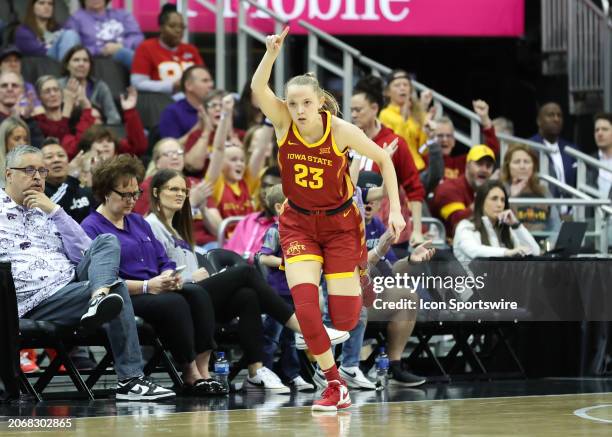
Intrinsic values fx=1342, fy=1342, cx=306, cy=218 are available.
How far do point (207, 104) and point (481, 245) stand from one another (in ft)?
9.02

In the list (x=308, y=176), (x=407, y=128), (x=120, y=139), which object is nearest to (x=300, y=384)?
(x=308, y=176)

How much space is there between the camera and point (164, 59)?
1245 centimetres

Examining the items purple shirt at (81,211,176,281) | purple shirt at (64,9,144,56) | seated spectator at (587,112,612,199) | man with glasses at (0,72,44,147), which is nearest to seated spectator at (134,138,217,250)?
man with glasses at (0,72,44,147)

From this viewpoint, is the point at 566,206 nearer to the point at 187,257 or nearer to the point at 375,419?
the point at 187,257

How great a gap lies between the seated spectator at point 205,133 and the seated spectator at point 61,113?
85cm

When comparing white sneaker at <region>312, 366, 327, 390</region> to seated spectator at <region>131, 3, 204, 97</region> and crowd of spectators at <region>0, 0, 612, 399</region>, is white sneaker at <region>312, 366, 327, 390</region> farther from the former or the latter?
seated spectator at <region>131, 3, 204, 97</region>

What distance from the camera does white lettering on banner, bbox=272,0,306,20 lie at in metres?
13.9

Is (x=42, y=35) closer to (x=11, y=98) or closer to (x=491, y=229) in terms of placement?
(x=11, y=98)

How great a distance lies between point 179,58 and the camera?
1255 cm

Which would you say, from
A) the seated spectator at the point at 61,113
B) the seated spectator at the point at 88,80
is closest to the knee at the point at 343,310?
the seated spectator at the point at 61,113

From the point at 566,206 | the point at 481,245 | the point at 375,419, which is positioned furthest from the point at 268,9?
the point at 375,419

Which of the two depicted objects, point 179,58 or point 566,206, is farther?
point 179,58

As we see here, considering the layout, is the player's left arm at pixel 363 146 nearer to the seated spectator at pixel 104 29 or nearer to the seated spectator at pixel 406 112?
the seated spectator at pixel 406 112

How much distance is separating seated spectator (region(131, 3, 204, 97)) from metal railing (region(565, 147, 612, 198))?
3635 millimetres
